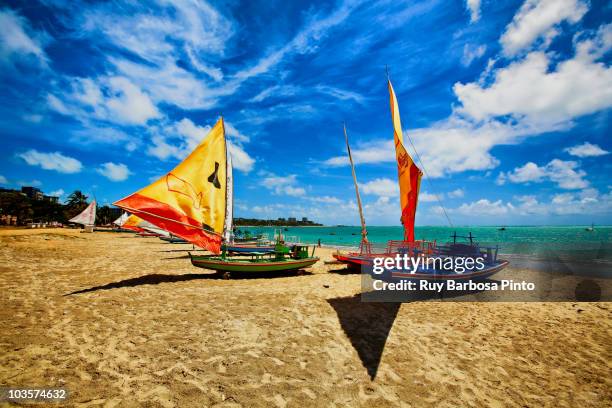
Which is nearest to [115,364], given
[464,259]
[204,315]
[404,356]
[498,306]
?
[204,315]

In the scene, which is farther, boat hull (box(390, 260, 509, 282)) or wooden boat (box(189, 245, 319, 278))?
wooden boat (box(189, 245, 319, 278))

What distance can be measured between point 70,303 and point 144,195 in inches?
208

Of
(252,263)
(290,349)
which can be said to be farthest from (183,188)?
(290,349)

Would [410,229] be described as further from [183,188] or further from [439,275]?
[183,188]

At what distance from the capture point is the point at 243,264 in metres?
16.3

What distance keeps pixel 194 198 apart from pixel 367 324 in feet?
35.9

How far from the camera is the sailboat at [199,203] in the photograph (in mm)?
13039

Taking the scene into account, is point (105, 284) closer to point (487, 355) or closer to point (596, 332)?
point (487, 355)

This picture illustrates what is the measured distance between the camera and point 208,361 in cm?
659

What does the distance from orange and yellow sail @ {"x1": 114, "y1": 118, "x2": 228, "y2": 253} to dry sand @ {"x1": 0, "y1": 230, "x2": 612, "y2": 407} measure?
3.34m

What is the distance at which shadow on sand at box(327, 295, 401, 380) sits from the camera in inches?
291

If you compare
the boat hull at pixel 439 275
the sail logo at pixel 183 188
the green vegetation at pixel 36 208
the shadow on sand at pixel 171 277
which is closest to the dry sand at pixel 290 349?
the shadow on sand at pixel 171 277

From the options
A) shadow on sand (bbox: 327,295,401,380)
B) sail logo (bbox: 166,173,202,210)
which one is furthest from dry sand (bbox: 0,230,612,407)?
sail logo (bbox: 166,173,202,210)

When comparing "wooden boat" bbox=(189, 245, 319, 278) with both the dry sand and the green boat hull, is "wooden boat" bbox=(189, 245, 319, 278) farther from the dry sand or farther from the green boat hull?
the dry sand
